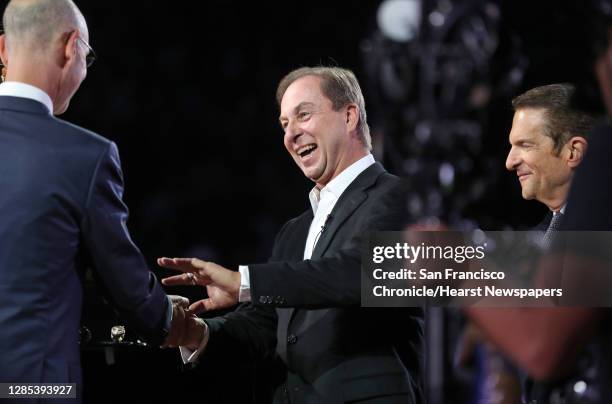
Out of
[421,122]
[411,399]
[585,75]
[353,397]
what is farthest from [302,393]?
[585,75]

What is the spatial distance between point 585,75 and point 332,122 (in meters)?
1.59

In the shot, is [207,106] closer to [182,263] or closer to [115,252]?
[182,263]

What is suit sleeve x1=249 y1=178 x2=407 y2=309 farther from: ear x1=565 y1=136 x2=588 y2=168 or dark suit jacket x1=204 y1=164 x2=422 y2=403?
ear x1=565 y1=136 x2=588 y2=168

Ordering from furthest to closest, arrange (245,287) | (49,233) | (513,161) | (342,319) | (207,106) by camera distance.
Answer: (207,106)
(513,161)
(342,319)
(245,287)
(49,233)

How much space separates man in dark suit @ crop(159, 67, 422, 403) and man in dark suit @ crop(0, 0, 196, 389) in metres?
0.31

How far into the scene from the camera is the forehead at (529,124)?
89.0 inches

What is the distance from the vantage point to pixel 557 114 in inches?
88.8

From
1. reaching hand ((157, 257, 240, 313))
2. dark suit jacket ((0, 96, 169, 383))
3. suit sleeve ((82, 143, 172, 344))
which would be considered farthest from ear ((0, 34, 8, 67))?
reaching hand ((157, 257, 240, 313))

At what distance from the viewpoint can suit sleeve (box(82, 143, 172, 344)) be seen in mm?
1597

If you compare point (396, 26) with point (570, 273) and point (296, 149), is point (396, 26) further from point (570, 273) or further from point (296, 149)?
point (296, 149)

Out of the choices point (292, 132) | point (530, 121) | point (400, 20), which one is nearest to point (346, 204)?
point (292, 132)

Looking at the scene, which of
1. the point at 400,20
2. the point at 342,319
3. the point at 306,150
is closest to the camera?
the point at 400,20

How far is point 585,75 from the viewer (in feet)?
2.89

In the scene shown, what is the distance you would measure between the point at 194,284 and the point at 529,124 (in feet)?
3.49
